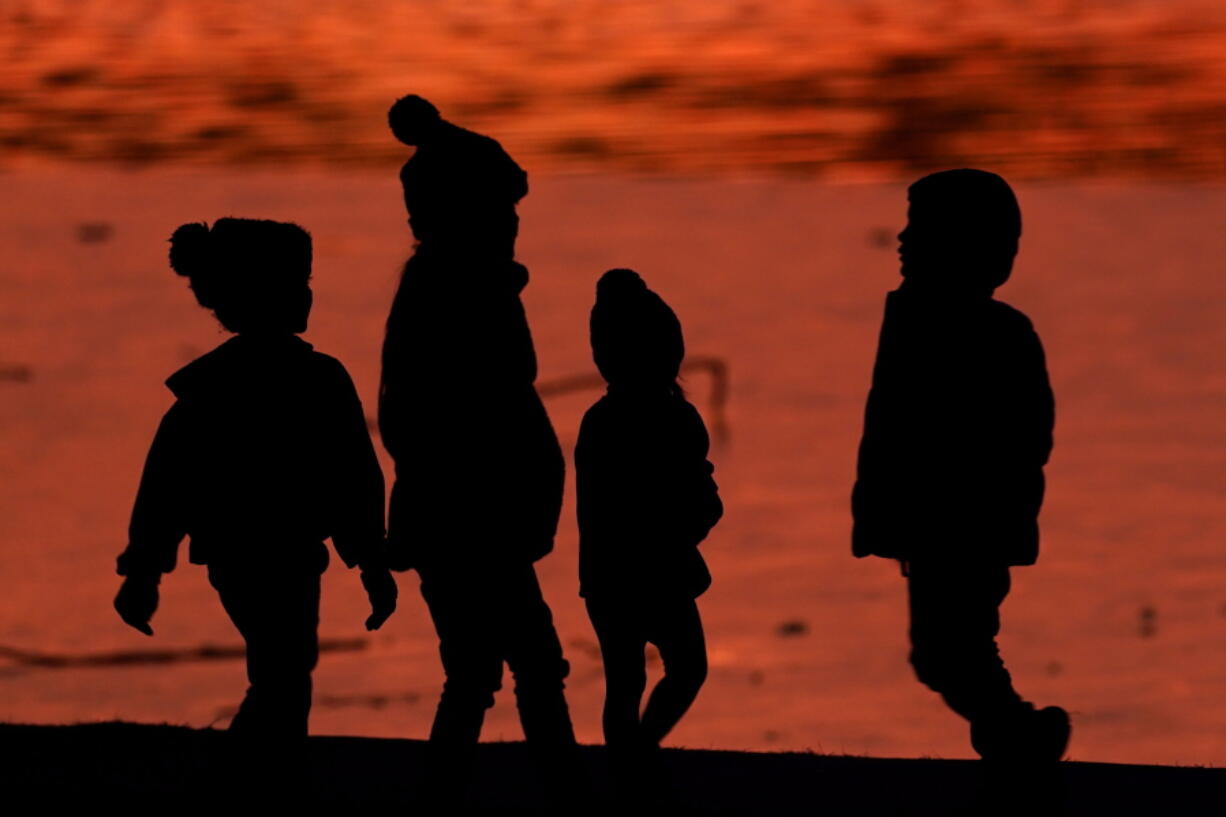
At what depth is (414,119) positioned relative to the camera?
14.3 feet

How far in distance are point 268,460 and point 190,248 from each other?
1.41 ft

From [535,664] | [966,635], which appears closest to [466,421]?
[535,664]

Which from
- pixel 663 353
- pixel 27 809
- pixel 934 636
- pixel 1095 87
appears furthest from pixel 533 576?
pixel 1095 87

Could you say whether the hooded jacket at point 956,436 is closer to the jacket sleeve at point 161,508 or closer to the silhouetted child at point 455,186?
the silhouetted child at point 455,186

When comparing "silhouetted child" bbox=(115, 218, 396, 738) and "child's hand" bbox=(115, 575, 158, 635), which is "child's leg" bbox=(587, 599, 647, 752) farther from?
"child's hand" bbox=(115, 575, 158, 635)

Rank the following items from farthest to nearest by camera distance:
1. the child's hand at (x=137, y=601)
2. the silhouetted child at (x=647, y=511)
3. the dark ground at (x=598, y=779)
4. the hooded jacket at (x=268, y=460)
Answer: the dark ground at (x=598, y=779) → the silhouetted child at (x=647, y=511) → the hooded jacket at (x=268, y=460) → the child's hand at (x=137, y=601)

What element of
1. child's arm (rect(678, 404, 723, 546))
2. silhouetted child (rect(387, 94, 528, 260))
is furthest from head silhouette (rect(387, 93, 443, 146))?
child's arm (rect(678, 404, 723, 546))

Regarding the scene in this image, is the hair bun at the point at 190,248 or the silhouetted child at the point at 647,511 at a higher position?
the hair bun at the point at 190,248

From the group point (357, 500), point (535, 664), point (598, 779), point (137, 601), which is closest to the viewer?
point (137, 601)

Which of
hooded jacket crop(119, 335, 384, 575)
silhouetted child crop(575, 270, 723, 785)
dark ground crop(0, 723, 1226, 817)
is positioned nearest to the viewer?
hooded jacket crop(119, 335, 384, 575)

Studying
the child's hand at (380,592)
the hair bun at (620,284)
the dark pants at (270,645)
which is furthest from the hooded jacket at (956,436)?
the dark pants at (270,645)

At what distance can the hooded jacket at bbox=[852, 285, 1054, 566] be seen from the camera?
430 centimetres

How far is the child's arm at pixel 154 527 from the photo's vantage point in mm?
4137

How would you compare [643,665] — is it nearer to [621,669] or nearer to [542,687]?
[621,669]
